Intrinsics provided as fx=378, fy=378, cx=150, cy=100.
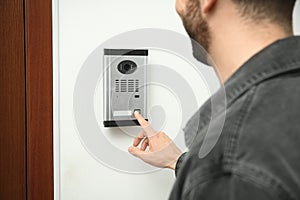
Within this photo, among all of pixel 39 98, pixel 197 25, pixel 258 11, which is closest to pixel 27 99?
pixel 39 98

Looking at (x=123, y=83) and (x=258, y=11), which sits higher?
(x=258, y=11)

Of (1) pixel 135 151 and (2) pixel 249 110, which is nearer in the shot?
(2) pixel 249 110

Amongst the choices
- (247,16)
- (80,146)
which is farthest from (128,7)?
(247,16)

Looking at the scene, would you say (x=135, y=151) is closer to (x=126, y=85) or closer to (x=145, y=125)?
(x=145, y=125)

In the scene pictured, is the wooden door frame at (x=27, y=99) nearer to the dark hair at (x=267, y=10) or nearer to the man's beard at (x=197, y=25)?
the man's beard at (x=197, y=25)

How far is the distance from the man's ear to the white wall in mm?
450

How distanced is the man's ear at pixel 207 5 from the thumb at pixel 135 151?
1.58ft

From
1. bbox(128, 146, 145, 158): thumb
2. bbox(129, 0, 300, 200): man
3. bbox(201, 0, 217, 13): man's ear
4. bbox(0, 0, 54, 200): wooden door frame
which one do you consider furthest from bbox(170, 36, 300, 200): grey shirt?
bbox(0, 0, 54, 200): wooden door frame

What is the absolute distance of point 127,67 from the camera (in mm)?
1021

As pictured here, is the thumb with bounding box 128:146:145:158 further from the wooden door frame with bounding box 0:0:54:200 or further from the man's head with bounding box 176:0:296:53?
the man's head with bounding box 176:0:296:53

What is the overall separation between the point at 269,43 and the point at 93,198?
691mm

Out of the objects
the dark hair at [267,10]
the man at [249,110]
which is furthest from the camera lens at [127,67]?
the dark hair at [267,10]

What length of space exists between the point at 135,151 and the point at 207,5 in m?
0.51

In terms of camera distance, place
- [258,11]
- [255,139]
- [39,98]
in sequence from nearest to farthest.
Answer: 1. [255,139]
2. [258,11]
3. [39,98]
